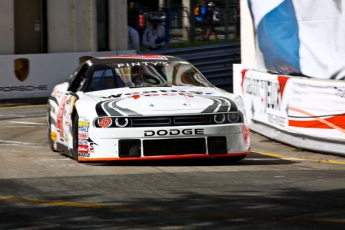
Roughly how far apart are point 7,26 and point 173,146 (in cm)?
1545

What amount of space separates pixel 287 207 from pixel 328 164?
397 cm

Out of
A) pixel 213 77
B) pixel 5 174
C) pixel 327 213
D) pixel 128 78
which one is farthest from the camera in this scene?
pixel 213 77

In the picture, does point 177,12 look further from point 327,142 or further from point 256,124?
point 327,142

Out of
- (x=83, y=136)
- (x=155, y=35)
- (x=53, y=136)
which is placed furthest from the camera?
(x=155, y=35)

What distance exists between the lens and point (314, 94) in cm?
1246

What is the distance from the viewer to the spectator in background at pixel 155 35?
25.8m

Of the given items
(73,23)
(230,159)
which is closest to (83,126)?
(230,159)

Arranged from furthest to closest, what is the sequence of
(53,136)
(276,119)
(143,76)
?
(276,119) → (53,136) → (143,76)

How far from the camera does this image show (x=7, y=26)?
24.3 meters

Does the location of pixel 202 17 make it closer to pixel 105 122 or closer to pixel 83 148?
pixel 83 148

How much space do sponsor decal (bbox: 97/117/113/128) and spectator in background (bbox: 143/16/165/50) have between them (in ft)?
52.9

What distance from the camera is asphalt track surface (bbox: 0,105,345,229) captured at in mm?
6719

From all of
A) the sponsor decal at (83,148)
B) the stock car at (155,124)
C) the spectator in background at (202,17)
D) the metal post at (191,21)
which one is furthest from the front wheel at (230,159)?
the spectator in background at (202,17)

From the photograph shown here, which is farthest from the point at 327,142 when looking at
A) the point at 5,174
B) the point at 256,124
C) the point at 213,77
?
the point at 213,77
